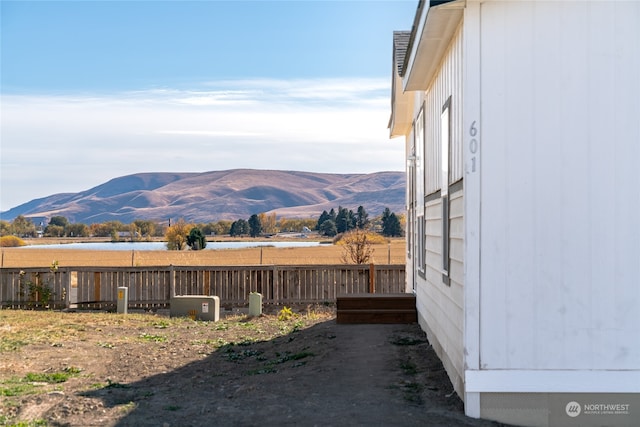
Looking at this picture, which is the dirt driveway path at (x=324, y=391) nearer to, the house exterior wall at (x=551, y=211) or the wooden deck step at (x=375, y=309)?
the house exterior wall at (x=551, y=211)

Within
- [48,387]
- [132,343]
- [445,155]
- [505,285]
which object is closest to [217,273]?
[132,343]

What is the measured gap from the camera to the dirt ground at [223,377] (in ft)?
27.4

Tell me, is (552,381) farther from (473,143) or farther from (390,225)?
(390,225)

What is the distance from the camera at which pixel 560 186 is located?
7.73m

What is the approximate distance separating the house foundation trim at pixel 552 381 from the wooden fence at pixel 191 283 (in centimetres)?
1418

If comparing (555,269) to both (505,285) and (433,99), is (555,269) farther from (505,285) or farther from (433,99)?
(433,99)

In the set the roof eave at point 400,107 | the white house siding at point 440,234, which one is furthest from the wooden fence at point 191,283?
the white house siding at point 440,234

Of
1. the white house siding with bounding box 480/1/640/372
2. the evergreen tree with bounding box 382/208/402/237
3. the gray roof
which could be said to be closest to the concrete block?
the gray roof

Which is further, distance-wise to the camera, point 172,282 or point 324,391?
point 172,282

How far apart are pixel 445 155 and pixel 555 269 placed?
2.55 metres

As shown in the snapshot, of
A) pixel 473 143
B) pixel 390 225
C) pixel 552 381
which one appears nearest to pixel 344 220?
pixel 390 225

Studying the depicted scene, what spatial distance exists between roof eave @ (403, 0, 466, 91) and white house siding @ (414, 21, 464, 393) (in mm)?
134

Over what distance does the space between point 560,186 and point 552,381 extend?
181 cm

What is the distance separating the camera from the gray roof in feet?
55.2
